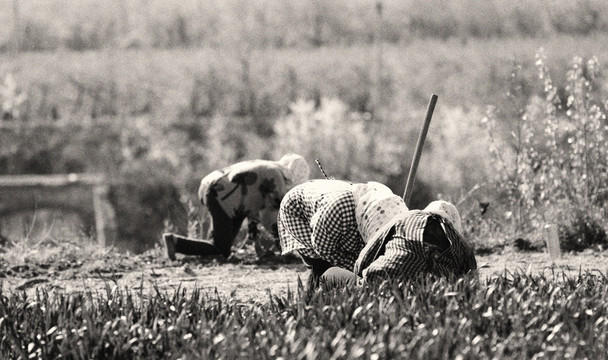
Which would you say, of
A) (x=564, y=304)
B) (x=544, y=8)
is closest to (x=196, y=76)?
(x=544, y=8)

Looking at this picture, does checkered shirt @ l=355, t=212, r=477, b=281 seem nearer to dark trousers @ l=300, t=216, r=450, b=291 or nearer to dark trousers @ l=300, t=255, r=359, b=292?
dark trousers @ l=300, t=216, r=450, b=291

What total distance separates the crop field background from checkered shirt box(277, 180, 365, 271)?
14.9 inches

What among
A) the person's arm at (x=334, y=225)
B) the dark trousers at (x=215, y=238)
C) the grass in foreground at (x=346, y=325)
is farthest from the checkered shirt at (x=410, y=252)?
the dark trousers at (x=215, y=238)

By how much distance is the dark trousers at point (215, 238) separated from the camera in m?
7.52

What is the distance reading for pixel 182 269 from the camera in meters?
7.42

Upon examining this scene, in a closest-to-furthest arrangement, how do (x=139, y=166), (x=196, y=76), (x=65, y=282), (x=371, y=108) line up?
(x=65, y=282), (x=139, y=166), (x=371, y=108), (x=196, y=76)

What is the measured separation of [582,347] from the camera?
399 centimetres

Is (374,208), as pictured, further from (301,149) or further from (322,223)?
(301,149)

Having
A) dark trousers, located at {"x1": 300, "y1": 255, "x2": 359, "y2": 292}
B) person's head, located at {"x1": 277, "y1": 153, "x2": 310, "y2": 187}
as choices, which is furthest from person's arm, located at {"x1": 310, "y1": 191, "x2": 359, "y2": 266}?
person's head, located at {"x1": 277, "y1": 153, "x2": 310, "y2": 187}

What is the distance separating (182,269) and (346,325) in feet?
10.7

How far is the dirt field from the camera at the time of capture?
6.78 meters

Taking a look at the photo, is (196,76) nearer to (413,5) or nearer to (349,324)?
(413,5)

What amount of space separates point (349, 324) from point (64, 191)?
16.8m

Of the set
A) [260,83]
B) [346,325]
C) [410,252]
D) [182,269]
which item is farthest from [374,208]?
[260,83]
